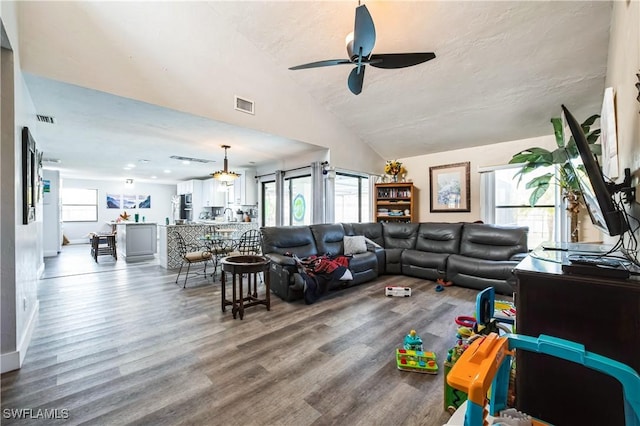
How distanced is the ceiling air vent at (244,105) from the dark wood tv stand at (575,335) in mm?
3679

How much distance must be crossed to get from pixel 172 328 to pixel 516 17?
4.73 metres

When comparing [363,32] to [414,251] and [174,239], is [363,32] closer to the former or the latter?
[414,251]

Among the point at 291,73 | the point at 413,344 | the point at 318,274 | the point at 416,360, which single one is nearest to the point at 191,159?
the point at 291,73

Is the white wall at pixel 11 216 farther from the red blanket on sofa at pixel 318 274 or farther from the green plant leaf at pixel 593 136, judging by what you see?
the green plant leaf at pixel 593 136

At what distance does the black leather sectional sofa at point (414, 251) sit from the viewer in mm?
3699

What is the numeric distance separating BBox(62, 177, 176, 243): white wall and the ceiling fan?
1092 centimetres

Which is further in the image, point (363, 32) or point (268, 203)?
point (268, 203)

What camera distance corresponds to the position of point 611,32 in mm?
2512

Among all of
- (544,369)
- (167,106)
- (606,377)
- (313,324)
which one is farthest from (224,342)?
(167,106)

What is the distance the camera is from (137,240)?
248 inches

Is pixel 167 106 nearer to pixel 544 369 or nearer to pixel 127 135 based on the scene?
pixel 127 135

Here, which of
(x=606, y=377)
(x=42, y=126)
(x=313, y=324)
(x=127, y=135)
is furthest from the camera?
(x=127, y=135)

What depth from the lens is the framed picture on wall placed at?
5.07 m

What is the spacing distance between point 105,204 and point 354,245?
33.9 ft
